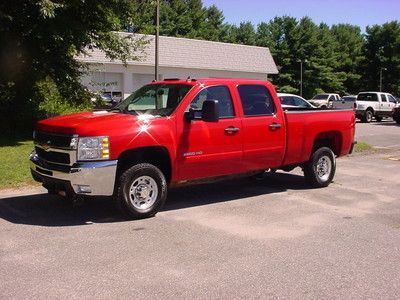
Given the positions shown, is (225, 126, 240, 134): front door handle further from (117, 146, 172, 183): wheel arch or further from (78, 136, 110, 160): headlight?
(78, 136, 110, 160): headlight

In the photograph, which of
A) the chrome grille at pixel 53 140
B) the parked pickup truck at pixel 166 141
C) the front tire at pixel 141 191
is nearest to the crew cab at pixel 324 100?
the parked pickup truck at pixel 166 141

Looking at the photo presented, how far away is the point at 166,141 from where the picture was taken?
6.87 meters

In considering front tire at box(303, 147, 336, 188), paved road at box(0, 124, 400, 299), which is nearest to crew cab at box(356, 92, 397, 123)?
front tire at box(303, 147, 336, 188)

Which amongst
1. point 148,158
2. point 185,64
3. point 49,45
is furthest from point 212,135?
point 185,64

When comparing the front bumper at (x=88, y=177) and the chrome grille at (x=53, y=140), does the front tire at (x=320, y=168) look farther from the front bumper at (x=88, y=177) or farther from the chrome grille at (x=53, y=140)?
the chrome grille at (x=53, y=140)

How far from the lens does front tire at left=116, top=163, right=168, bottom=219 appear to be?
660 cm

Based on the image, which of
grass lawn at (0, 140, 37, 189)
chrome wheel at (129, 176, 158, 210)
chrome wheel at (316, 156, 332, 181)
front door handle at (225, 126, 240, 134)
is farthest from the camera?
chrome wheel at (316, 156, 332, 181)

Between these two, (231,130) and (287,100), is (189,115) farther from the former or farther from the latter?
(287,100)

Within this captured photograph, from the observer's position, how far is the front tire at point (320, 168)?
29.7ft

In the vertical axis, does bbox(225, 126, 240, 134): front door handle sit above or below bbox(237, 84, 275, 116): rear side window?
below

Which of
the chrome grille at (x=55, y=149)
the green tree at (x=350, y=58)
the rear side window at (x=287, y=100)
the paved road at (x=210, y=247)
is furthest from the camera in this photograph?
the green tree at (x=350, y=58)

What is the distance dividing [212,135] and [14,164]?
4988 millimetres

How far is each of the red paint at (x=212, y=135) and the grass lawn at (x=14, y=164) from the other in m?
2.24

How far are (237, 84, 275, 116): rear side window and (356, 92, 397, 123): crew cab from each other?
24167mm
